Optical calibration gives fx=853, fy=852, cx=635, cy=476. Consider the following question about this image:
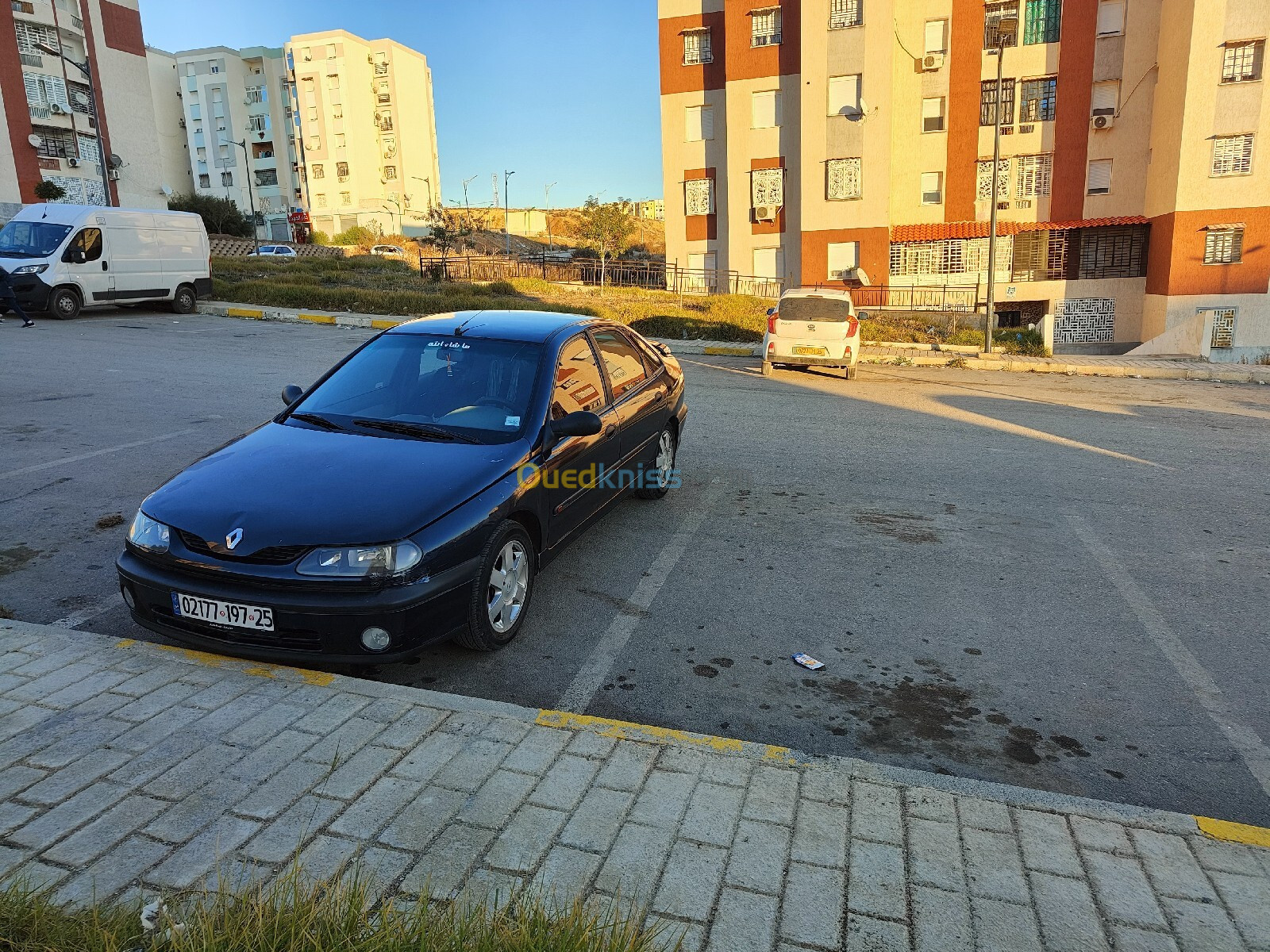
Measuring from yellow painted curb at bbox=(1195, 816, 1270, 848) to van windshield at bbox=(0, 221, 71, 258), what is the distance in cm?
2167

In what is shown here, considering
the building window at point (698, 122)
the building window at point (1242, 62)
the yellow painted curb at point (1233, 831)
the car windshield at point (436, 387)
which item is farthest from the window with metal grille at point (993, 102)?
the yellow painted curb at point (1233, 831)

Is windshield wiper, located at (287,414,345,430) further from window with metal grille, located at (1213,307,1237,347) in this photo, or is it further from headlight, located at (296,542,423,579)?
window with metal grille, located at (1213,307,1237,347)

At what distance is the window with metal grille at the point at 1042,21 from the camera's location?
30.8 meters

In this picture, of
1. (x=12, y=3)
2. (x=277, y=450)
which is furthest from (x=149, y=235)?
(x=12, y=3)

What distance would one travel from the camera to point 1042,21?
3105 cm

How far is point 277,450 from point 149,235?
61.2ft

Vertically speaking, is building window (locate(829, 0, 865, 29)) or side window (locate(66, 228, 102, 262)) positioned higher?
building window (locate(829, 0, 865, 29))

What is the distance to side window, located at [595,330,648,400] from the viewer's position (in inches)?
242

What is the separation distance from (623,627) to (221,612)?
2104 millimetres

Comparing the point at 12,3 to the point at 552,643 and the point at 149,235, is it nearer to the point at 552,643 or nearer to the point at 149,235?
the point at 149,235

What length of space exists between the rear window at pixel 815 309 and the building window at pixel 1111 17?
2392 centimetres

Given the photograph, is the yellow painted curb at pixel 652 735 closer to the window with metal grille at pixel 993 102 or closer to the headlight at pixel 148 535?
the headlight at pixel 148 535

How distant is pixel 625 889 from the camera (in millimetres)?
2543

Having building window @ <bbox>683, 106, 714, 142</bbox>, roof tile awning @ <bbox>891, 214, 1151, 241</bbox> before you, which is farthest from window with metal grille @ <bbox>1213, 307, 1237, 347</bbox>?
building window @ <bbox>683, 106, 714, 142</bbox>
